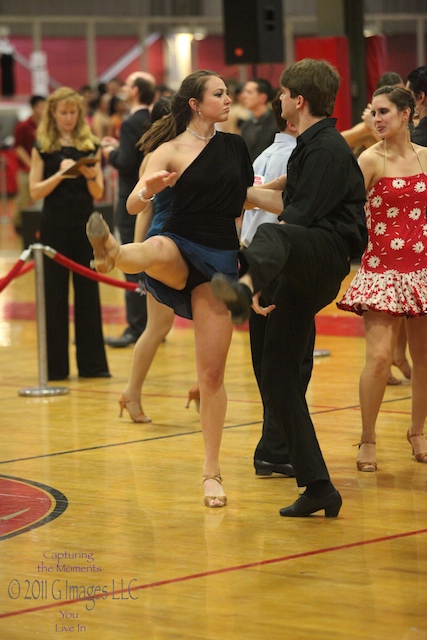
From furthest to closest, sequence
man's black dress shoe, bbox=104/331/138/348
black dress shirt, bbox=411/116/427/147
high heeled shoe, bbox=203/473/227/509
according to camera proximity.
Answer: man's black dress shoe, bbox=104/331/138/348 → black dress shirt, bbox=411/116/427/147 → high heeled shoe, bbox=203/473/227/509

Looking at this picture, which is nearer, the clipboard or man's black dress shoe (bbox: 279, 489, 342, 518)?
man's black dress shoe (bbox: 279, 489, 342, 518)

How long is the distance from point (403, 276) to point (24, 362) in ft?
14.3

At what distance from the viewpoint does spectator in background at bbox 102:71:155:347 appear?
8.91 metres

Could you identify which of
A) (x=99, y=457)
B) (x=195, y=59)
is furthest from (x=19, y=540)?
(x=195, y=59)

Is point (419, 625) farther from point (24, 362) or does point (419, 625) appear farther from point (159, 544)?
point (24, 362)

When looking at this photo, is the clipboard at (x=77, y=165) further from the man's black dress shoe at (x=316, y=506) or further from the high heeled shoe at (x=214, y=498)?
the man's black dress shoe at (x=316, y=506)

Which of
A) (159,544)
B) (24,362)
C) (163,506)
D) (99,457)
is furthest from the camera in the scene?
(24,362)

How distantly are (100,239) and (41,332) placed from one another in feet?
10.9

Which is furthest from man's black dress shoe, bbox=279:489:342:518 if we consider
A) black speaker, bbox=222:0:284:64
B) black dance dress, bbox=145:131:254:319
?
black speaker, bbox=222:0:284:64

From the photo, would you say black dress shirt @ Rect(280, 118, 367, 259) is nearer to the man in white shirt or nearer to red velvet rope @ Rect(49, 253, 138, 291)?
the man in white shirt

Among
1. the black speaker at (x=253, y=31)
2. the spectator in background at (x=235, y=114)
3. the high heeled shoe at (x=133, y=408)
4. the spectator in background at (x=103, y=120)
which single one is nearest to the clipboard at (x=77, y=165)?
the high heeled shoe at (x=133, y=408)

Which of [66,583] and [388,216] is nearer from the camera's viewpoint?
[66,583]

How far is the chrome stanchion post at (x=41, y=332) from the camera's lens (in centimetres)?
788

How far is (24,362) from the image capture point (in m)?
9.28
